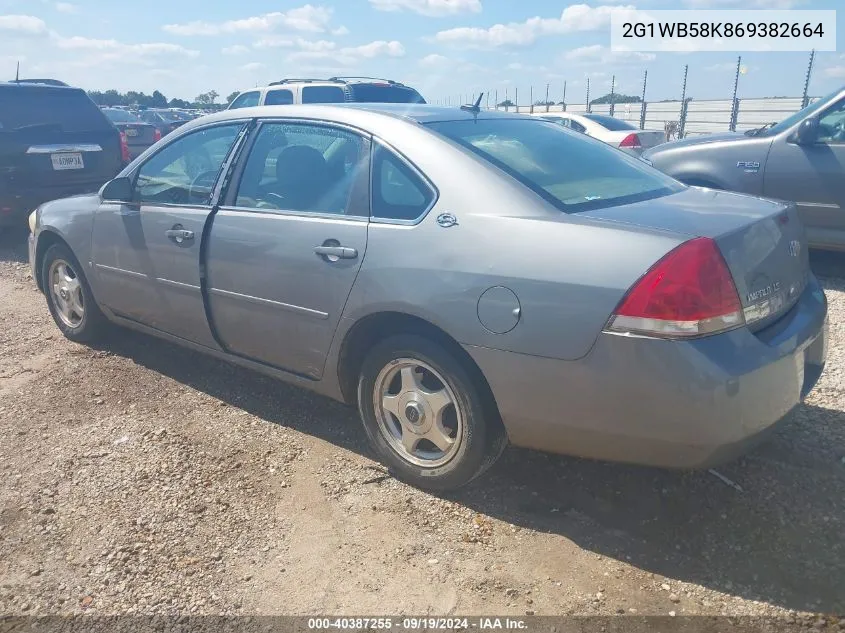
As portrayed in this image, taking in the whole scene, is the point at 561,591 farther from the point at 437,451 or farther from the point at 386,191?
the point at 386,191

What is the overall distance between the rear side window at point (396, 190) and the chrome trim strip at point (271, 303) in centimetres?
52

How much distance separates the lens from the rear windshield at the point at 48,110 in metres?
7.83

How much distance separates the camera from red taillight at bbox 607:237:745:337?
7.50 ft

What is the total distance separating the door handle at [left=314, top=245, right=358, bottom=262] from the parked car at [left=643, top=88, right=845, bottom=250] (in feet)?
→ 14.9

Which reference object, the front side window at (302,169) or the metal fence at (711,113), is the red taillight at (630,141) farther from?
the front side window at (302,169)

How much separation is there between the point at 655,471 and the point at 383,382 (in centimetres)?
126

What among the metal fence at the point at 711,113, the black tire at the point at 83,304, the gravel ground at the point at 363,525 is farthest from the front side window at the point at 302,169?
the metal fence at the point at 711,113

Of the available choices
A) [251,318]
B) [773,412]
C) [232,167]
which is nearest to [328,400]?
[251,318]

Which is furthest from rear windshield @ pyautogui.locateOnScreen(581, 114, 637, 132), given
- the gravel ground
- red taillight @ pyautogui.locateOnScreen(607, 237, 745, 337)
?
red taillight @ pyautogui.locateOnScreen(607, 237, 745, 337)

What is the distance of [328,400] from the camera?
4008 mm

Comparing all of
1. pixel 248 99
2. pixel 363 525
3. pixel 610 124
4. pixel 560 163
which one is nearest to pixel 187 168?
pixel 560 163

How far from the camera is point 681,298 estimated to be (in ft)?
7.50

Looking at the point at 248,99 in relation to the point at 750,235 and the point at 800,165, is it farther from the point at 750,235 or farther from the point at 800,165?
the point at 750,235

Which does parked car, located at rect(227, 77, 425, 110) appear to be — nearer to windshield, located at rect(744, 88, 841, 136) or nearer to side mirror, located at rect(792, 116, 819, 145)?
windshield, located at rect(744, 88, 841, 136)
